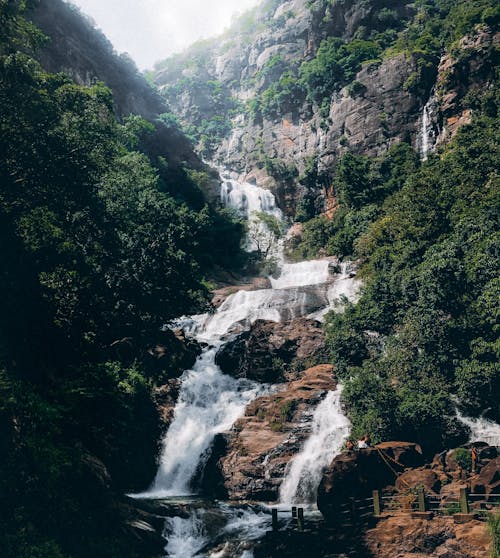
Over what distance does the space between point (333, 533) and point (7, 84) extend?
63.2ft

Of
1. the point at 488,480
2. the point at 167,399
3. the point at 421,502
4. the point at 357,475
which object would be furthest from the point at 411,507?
the point at 167,399

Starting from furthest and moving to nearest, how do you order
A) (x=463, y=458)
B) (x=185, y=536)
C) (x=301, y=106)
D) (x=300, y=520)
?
(x=301, y=106) < (x=463, y=458) < (x=185, y=536) < (x=300, y=520)

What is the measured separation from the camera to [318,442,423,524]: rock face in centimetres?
1956

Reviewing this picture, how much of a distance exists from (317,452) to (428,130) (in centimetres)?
3837

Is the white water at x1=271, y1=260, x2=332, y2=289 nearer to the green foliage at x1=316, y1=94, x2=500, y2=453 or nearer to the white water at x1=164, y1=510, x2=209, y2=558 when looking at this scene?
the green foliage at x1=316, y1=94, x2=500, y2=453

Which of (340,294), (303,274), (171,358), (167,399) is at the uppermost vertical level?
(303,274)

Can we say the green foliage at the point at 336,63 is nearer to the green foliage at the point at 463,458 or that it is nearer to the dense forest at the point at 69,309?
the dense forest at the point at 69,309

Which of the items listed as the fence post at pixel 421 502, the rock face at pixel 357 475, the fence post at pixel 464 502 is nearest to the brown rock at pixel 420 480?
the rock face at pixel 357 475

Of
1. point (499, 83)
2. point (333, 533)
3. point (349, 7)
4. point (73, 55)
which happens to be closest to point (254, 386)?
point (333, 533)

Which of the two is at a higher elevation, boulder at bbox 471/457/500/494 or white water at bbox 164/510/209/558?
boulder at bbox 471/457/500/494

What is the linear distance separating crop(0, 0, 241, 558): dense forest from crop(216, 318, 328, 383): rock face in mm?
6014

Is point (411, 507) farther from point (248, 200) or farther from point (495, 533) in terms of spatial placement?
point (248, 200)

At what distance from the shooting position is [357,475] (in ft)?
65.2

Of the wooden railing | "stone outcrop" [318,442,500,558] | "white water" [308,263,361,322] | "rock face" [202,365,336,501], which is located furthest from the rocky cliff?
the wooden railing
